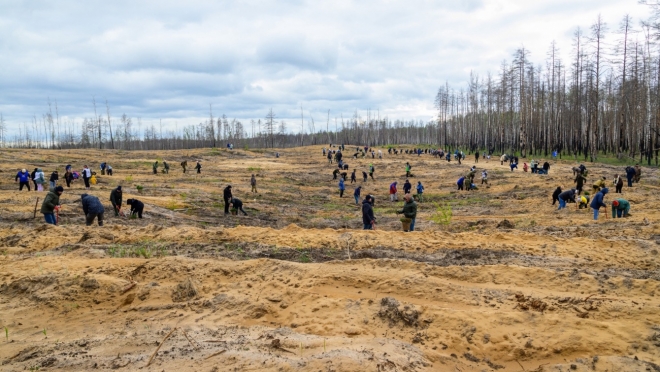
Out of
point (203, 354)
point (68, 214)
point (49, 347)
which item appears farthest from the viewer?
point (68, 214)

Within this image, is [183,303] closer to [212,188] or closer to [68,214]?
[68,214]

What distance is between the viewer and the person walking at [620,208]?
14.3 meters

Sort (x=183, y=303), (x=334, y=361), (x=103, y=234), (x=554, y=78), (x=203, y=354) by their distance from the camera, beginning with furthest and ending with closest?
(x=554, y=78) < (x=103, y=234) < (x=183, y=303) < (x=203, y=354) < (x=334, y=361)

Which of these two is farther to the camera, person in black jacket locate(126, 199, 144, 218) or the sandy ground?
person in black jacket locate(126, 199, 144, 218)

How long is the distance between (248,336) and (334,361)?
5.20 feet

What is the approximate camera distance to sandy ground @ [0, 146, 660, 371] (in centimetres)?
535

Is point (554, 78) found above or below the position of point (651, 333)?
above

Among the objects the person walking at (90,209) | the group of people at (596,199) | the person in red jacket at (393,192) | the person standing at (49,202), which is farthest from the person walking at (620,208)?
the person standing at (49,202)

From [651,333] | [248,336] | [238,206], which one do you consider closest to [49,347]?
[248,336]

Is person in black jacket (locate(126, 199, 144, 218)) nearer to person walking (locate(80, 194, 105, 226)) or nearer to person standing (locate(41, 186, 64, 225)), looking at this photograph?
person walking (locate(80, 194, 105, 226))

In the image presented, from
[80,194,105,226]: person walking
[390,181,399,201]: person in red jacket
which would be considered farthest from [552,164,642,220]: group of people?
[80,194,105,226]: person walking

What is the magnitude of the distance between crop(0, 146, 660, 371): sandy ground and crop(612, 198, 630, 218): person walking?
175 cm

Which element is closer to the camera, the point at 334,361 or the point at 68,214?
the point at 334,361

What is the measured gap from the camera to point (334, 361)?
485 centimetres
